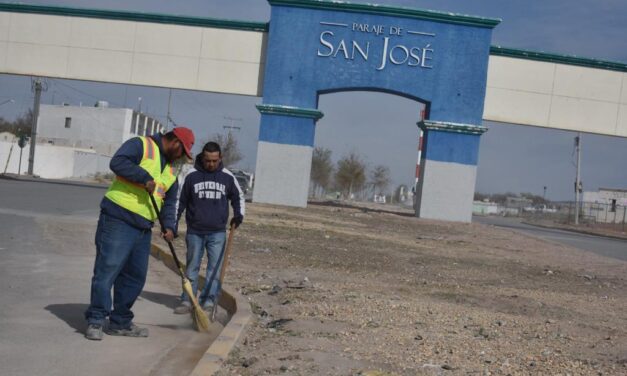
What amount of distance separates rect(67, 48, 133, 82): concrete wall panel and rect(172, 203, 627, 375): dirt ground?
15.9 metres

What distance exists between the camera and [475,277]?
12.5 meters

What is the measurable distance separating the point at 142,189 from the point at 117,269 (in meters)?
0.68

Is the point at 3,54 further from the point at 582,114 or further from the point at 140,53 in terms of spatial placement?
the point at 582,114

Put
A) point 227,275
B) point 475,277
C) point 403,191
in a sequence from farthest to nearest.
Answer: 1. point 403,191
2. point 475,277
3. point 227,275

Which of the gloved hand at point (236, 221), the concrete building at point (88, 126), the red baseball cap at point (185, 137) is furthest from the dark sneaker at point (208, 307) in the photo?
the concrete building at point (88, 126)

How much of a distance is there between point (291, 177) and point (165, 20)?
26.6ft

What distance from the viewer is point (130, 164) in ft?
20.0

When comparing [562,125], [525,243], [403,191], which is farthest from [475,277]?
[403,191]

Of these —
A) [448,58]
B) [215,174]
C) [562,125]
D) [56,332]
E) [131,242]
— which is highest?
[448,58]

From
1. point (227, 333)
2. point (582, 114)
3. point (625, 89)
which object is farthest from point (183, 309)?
point (625, 89)

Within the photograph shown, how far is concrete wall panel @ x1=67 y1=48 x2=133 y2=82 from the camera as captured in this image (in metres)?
31.0

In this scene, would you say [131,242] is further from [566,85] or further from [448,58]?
[566,85]

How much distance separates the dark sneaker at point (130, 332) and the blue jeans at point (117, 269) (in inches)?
1.4

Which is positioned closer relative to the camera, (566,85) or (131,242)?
(131,242)
